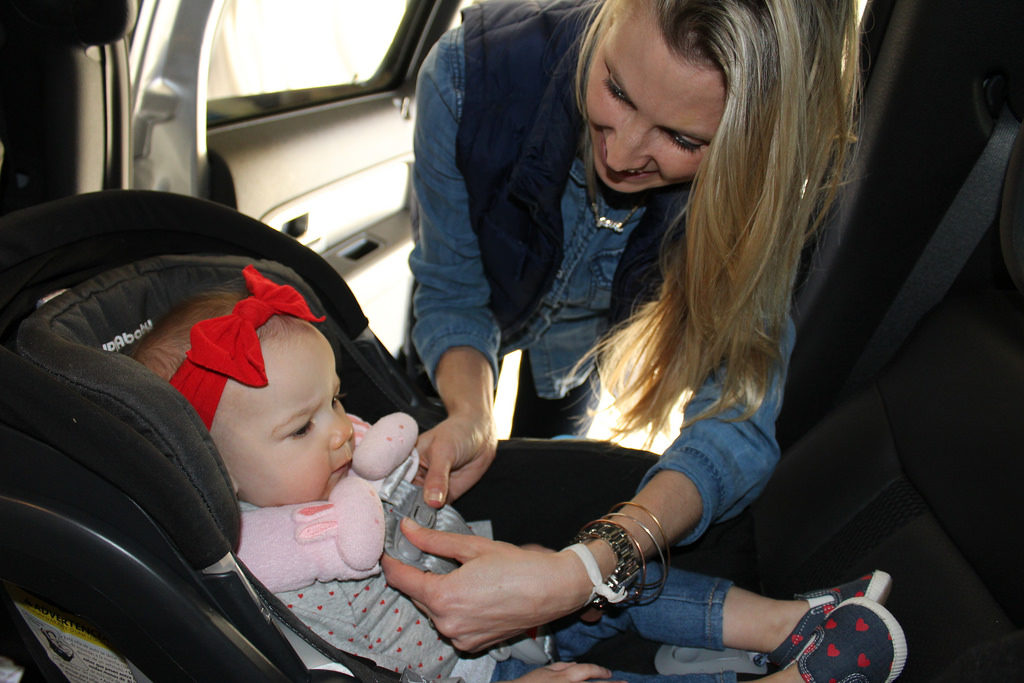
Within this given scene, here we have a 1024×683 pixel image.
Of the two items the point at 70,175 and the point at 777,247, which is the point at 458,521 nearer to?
the point at 777,247

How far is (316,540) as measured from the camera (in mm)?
936

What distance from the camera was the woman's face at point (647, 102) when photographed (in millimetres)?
905

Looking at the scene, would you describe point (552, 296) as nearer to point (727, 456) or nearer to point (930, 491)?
point (727, 456)

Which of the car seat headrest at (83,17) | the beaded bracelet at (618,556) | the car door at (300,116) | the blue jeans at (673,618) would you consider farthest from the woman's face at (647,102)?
the car door at (300,116)

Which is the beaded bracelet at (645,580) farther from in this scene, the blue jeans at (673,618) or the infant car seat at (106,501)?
the infant car seat at (106,501)

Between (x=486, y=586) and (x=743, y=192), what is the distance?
0.60 m

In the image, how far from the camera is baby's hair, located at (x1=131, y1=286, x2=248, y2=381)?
0.90 m

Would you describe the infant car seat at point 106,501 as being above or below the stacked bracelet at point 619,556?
above

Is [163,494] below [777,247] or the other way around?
below

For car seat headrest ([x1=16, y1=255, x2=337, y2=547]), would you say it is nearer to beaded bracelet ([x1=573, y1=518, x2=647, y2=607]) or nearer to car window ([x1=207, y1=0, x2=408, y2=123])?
beaded bracelet ([x1=573, y1=518, x2=647, y2=607])

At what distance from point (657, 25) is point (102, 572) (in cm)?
82

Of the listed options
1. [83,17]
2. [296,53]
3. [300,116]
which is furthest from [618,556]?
[296,53]

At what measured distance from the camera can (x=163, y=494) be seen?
68 cm

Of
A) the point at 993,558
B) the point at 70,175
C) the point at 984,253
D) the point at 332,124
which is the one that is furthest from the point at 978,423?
the point at 332,124
